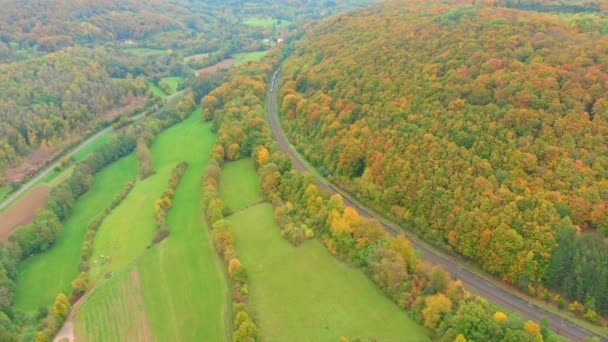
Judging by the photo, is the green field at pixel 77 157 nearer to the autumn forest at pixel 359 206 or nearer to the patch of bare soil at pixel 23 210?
the autumn forest at pixel 359 206

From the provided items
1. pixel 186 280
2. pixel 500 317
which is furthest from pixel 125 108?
pixel 500 317

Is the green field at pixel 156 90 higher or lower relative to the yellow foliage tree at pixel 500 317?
lower

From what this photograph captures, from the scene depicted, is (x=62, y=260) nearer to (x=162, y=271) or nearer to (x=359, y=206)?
(x=162, y=271)

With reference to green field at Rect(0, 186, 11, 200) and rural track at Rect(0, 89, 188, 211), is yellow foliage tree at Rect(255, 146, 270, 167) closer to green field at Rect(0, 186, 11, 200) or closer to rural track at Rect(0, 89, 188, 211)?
rural track at Rect(0, 89, 188, 211)

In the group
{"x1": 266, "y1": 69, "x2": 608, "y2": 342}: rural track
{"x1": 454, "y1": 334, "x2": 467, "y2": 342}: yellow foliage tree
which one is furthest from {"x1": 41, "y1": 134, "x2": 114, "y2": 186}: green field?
{"x1": 454, "y1": 334, "x2": 467, "y2": 342}: yellow foliage tree

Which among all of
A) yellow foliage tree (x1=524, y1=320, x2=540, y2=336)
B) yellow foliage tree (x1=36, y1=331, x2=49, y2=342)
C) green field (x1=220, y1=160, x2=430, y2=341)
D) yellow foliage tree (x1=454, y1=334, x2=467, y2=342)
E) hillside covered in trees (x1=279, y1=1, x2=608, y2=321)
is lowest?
yellow foliage tree (x1=36, y1=331, x2=49, y2=342)

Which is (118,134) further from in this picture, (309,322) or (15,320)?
(309,322)

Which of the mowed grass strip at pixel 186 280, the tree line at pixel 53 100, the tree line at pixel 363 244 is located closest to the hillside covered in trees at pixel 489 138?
the tree line at pixel 363 244
